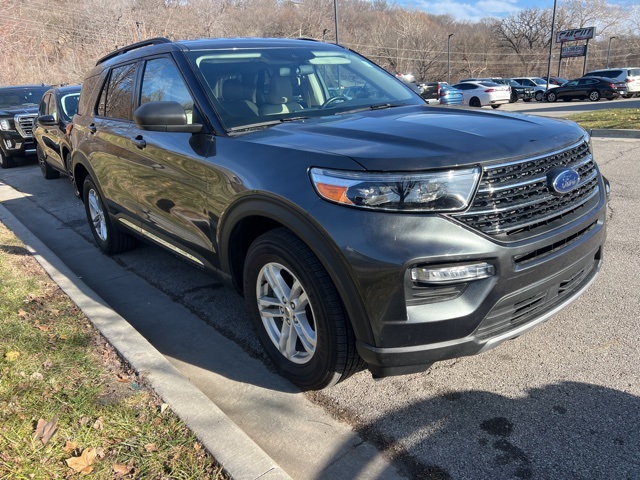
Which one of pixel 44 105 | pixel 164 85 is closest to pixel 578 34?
pixel 44 105

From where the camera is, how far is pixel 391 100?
3.78m

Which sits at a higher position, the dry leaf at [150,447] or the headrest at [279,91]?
the headrest at [279,91]

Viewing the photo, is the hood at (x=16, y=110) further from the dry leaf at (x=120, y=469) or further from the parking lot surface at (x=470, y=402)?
the dry leaf at (x=120, y=469)

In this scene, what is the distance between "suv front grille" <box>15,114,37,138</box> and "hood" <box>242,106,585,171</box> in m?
11.2

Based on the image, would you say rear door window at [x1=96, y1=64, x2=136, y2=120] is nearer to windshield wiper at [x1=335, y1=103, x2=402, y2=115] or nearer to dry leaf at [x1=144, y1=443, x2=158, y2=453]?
windshield wiper at [x1=335, y1=103, x2=402, y2=115]

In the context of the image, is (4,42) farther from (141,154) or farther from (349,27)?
(349,27)

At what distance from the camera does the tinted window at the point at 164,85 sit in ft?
11.3

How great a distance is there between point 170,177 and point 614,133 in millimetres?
11007

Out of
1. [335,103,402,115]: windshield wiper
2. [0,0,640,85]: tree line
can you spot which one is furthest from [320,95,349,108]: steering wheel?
[0,0,640,85]: tree line

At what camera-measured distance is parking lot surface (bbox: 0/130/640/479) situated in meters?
2.35

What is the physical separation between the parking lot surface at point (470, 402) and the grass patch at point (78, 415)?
0.43m

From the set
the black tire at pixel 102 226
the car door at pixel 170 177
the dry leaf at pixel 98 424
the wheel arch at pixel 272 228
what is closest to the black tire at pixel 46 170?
the black tire at pixel 102 226

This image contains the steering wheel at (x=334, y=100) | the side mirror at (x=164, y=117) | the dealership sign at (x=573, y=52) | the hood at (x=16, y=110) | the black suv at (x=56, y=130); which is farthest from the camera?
the dealership sign at (x=573, y=52)

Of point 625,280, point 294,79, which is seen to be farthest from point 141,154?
point 625,280
